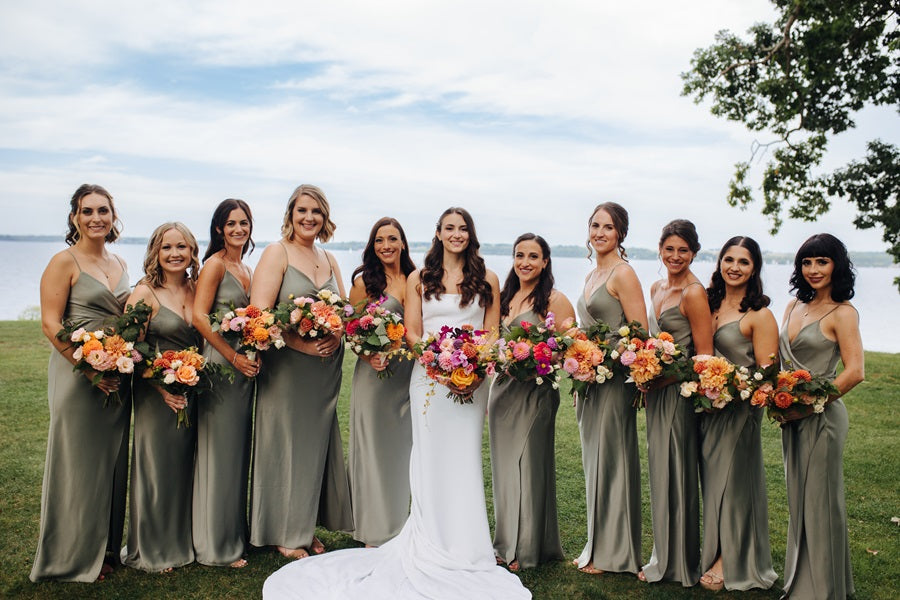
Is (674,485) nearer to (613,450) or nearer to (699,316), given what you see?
(613,450)

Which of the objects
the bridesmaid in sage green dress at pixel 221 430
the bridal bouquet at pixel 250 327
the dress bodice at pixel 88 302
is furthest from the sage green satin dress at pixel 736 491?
the dress bodice at pixel 88 302

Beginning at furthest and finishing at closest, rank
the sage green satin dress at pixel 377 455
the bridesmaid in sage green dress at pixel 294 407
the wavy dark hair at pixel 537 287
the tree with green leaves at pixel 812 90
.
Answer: the tree with green leaves at pixel 812 90 → the sage green satin dress at pixel 377 455 → the bridesmaid in sage green dress at pixel 294 407 → the wavy dark hair at pixel 537 287

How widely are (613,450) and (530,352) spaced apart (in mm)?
1331

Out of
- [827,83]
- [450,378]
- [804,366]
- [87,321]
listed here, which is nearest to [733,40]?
[827,83]

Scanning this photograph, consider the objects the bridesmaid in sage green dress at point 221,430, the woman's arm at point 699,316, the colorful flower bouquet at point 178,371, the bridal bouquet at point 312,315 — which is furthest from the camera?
the bridesmaid in sage green dress at point 221,430

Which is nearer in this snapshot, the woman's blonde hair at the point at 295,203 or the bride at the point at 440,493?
the bride at the point at 440,493

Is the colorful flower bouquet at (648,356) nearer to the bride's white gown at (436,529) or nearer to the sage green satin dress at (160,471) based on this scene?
the bride's white gown at (436,529)

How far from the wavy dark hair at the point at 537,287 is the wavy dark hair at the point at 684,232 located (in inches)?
40.4

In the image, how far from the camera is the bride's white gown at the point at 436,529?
594cm

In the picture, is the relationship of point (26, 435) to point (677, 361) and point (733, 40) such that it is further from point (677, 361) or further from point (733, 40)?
point (733, 40)

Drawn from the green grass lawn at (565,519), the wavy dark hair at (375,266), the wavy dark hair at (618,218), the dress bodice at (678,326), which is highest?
the wavy dark hair at (618,218)

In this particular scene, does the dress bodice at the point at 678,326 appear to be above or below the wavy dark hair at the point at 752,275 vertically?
below

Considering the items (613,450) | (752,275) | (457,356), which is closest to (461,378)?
(457,356)

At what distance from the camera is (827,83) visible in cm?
1535
